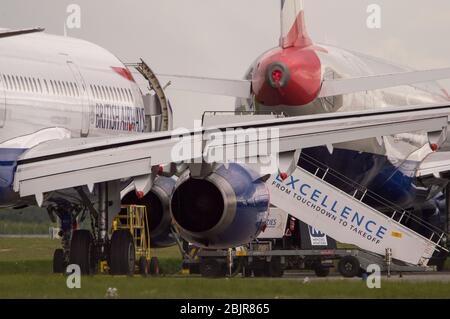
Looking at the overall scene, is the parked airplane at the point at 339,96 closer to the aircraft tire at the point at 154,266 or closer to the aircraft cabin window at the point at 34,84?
the aircraft tire at the point at 154,266

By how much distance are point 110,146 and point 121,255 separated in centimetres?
314

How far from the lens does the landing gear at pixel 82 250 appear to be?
23484 mm

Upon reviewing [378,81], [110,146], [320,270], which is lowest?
[320,270]

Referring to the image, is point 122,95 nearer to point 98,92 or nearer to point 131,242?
point 98,92

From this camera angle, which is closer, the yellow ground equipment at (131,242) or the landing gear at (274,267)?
the yellow ground equipment at (131,242)

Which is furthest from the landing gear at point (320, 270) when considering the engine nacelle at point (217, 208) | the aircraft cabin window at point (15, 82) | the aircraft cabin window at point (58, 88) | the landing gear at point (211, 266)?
the aircraft cabin window at point (15, 82)

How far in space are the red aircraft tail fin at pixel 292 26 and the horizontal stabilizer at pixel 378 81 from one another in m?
1.41

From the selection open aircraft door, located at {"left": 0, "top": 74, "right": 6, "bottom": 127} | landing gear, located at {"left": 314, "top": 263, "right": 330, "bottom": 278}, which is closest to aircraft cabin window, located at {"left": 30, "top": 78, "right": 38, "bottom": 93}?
open aircraft door, located at {"left": 0, "top": 74, "right": 6, "bottom": 127}

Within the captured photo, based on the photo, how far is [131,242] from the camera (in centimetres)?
2344

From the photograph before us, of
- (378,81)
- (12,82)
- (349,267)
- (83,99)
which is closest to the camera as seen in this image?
(12,82)

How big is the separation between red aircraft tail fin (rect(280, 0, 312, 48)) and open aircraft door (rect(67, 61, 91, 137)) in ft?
31.3

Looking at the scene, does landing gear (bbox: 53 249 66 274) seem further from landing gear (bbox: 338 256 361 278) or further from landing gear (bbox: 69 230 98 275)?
landing gear (bbox: 338 256 361 278)

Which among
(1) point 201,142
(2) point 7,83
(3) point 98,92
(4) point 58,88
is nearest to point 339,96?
(3) point 98,92
